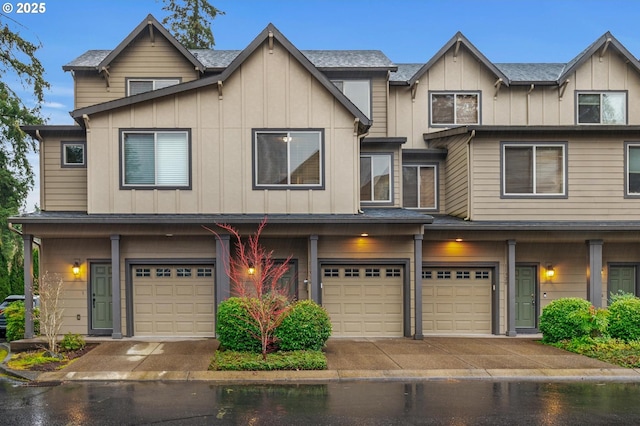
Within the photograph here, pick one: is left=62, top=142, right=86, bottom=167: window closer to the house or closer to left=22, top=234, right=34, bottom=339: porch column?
the house

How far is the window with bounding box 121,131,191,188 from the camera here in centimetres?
1348

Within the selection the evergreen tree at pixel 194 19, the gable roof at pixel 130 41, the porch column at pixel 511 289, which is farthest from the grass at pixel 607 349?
the evergreen tree at pixel 194 19

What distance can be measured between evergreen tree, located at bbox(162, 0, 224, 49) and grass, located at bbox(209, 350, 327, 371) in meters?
25.9

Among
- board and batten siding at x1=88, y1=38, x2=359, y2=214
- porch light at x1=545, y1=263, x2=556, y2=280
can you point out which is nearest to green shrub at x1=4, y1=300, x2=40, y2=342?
board and batten siding at x1=88, y1=38, x2=359, y2=214

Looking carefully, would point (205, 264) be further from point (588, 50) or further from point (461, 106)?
point (588, 50)

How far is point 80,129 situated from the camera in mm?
14375

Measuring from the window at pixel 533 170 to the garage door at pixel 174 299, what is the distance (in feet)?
30.0

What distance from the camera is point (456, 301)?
1513 cm

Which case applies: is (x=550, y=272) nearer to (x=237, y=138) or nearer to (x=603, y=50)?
(x=603, y=50)

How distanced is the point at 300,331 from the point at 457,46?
11862 millimetres

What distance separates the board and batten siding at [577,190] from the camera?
48.1ft

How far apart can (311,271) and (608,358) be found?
7.28m

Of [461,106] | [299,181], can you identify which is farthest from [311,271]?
[461,106]

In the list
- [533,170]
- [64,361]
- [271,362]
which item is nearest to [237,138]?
[271,362]
